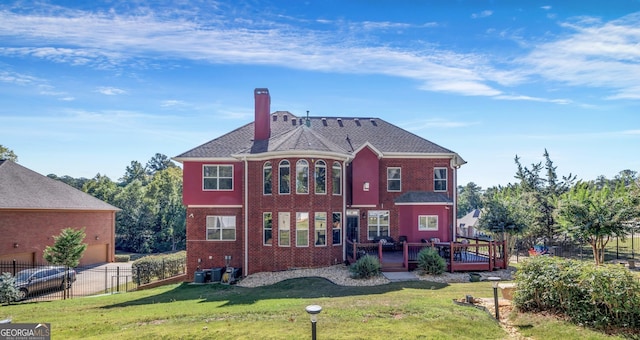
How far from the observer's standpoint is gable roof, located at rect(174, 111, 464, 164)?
19.2 metres

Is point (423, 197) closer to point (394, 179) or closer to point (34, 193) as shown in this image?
point (394, 179)

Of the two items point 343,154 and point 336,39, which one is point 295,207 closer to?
point 343,154

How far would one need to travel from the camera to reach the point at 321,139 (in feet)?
64.9

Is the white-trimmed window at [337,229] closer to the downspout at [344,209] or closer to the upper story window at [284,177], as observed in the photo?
the downspout at [344,209]

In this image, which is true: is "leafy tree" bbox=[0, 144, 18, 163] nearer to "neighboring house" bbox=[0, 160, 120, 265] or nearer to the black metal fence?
"neighboring house" bbox=[0, 160, 120, 265]

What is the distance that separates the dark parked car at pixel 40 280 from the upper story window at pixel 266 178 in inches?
437

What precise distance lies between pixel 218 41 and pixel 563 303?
43.5 ft

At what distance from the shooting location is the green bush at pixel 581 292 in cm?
823

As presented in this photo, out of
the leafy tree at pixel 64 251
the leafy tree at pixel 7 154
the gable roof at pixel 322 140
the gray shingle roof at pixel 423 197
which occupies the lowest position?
the leafy tree at pixel 64 251

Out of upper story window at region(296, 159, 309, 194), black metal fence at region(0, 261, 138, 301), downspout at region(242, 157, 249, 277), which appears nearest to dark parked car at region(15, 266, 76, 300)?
black metal fence at region(0, 261, 138, 301)

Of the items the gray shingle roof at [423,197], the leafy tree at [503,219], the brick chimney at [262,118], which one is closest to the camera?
the gray shingle roof at [423,197]

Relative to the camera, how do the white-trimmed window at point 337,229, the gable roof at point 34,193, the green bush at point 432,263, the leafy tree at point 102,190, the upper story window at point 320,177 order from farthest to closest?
the leafy tree at point 102,190 < the gable roof at point 34,193 < the white-trimmed window at point 337,229 < the upper story window at point 320,177 < the green bush at point 432,263

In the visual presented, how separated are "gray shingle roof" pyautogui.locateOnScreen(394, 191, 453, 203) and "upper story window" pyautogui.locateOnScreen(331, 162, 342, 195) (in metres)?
4.21

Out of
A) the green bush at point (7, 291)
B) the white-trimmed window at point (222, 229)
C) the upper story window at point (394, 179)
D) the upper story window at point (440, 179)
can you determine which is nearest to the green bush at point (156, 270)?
the white-trimmed window at point (222, 229)
